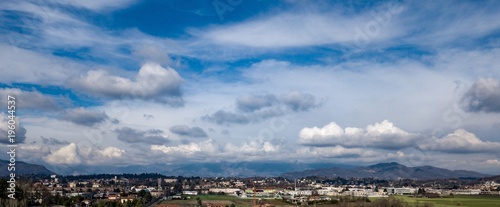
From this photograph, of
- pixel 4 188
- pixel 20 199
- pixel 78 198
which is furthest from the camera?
pixel 78 198

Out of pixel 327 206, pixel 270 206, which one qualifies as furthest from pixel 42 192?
pixel 327 206

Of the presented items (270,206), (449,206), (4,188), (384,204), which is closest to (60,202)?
(4,188)

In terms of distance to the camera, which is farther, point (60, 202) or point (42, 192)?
point (42, 192)

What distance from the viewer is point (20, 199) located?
2867 inches

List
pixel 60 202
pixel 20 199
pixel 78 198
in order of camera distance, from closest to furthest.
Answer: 1. pixel 20 199
2. pixel 60 202
3. pixel 78 198

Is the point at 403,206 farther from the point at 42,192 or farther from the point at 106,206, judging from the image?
the point at 42,192

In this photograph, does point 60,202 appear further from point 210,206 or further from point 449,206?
point 449,206

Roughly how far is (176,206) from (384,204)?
1610 inches

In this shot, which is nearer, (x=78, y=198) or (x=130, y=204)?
(x=130, y=204)

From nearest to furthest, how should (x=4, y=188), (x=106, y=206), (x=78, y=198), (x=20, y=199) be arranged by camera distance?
(x=4, y=188) → (x=20, y=199) → (x=106, y=206) → (x=78, y=198)

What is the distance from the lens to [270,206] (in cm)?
9475

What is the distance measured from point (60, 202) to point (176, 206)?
22063 millimetres

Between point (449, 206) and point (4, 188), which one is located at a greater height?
point (4, 188)

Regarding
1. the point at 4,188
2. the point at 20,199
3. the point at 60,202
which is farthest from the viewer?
the point at 60,202
